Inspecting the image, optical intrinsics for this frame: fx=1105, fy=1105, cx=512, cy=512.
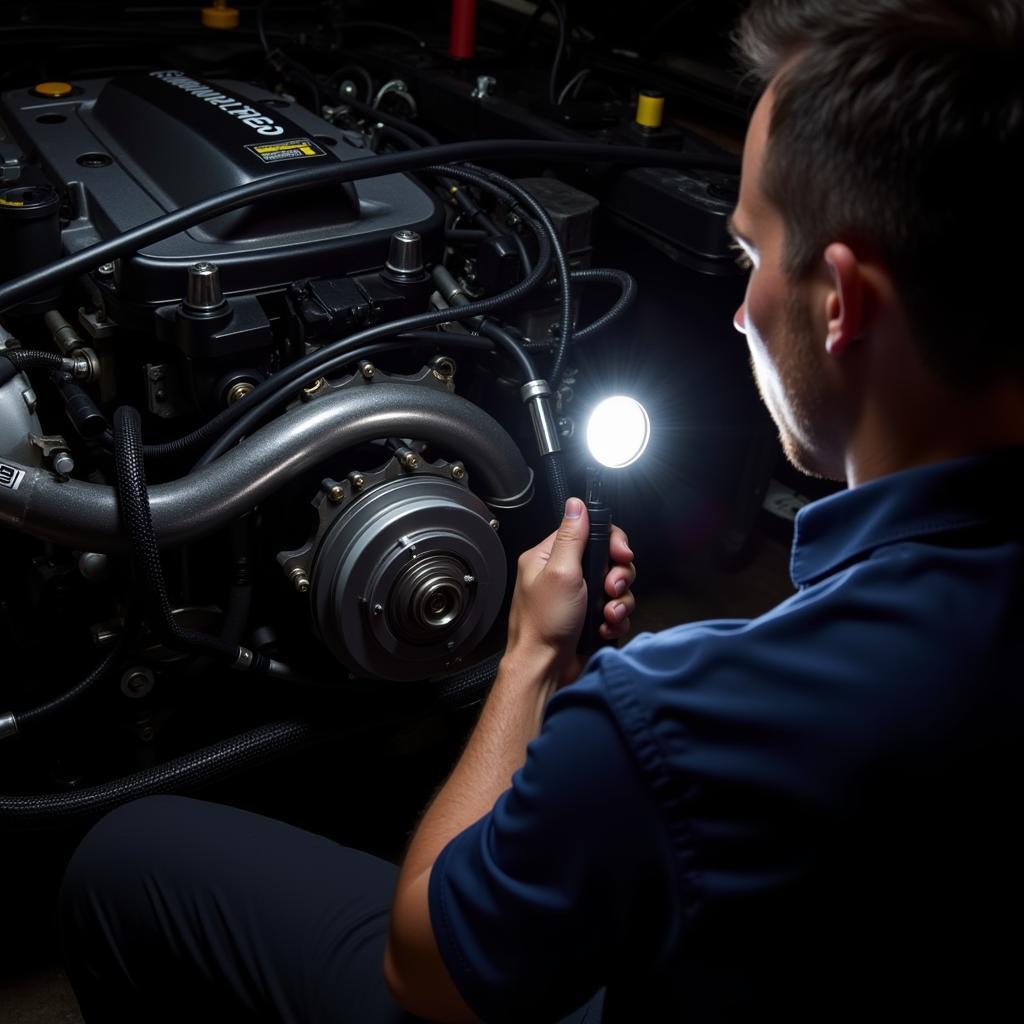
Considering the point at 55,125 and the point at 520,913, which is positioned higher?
the point at 55,125

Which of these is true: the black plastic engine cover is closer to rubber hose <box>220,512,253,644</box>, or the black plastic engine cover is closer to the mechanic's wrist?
rubber hose <box>220,512,253,644</box>

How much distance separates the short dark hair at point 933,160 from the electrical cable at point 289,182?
61 cm

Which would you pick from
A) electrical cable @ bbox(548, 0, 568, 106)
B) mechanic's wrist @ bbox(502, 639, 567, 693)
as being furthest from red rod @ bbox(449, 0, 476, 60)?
mechanic's wrist @ bbox(502, 639, 567, 693)

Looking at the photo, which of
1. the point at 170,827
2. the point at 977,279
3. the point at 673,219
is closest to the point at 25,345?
the point at 170,827

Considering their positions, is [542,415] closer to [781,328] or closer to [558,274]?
[558,274]

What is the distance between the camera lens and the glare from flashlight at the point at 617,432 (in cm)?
110

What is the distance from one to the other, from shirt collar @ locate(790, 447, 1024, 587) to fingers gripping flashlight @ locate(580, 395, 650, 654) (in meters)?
0.35

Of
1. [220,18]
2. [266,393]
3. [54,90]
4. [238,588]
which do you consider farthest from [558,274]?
[220,18]

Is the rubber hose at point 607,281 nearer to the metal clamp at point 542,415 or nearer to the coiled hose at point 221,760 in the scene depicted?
the metal clamp at point 542,415

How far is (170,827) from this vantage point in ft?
3.25

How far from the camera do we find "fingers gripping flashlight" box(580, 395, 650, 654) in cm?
102

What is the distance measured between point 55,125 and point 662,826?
4.01 feet

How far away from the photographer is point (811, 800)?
A: 22.0 inches

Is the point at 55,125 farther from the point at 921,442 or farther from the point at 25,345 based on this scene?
the point at 921,442
